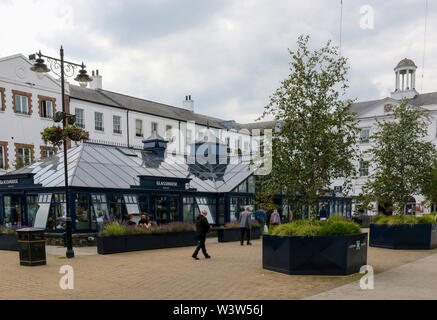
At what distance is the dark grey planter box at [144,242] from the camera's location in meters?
14.8

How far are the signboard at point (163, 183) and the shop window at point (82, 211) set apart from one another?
293 cm

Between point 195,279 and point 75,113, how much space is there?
27.1m

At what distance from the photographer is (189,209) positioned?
23.0m

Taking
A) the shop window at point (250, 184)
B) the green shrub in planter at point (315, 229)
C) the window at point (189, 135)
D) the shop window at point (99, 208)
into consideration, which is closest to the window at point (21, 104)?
the shop window at point (99, 208)

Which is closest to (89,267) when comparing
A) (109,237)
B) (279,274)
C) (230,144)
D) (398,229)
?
(109,237)

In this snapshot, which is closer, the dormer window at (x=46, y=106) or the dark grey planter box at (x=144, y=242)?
the dark grey planter box at (x=144, y=242)

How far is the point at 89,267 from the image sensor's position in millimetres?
11773

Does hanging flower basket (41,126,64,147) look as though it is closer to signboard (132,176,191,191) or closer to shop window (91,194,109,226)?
shop window (91,194,109,226)

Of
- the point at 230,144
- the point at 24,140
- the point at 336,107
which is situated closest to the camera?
the point at 336,107

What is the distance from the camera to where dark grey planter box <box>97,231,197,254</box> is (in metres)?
14.8

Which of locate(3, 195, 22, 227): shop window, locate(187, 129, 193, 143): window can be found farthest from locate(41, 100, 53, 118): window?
locate(187, 129, 193, 143): window

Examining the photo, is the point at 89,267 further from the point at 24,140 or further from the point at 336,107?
the point at 24,140

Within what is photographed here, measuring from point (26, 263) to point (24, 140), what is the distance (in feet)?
68.7

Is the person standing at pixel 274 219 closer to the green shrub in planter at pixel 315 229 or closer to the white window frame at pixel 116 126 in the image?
the green shrub in planter at pixel 315 229
